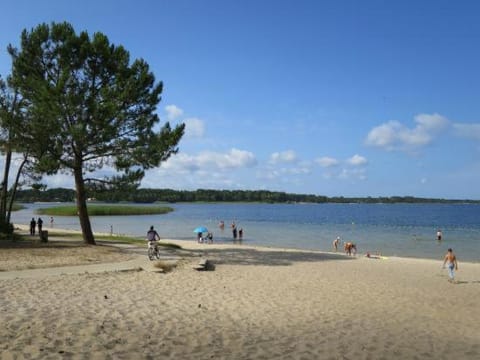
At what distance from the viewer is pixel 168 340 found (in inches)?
320

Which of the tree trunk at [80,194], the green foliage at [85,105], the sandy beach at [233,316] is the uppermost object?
the green foliage at [85,105]

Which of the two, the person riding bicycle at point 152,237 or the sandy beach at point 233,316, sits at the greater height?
the person riding bicycle at point 152,237

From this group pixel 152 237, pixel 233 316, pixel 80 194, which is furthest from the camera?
pixel 80 194

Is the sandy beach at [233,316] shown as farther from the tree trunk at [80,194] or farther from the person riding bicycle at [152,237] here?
the tree trunk at [80,194]

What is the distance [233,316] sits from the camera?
1059cm

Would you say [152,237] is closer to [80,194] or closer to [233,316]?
[80,194]

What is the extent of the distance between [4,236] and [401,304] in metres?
23.4

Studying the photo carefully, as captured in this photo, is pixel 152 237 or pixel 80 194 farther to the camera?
pixel 80 194

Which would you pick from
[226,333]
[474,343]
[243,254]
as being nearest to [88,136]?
[243,254]

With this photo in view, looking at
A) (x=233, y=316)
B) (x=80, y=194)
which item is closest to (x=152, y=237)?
(x=80, y=194)

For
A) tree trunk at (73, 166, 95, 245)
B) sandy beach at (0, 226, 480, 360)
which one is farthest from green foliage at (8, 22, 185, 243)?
sandy beach at (0, 226, 480, 360)

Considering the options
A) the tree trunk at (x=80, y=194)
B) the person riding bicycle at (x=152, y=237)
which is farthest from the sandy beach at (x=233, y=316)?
the tree trunk at (x=80, y=194)

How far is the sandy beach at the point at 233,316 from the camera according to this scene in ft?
25.4

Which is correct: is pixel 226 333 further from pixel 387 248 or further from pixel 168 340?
pixel 387 248
